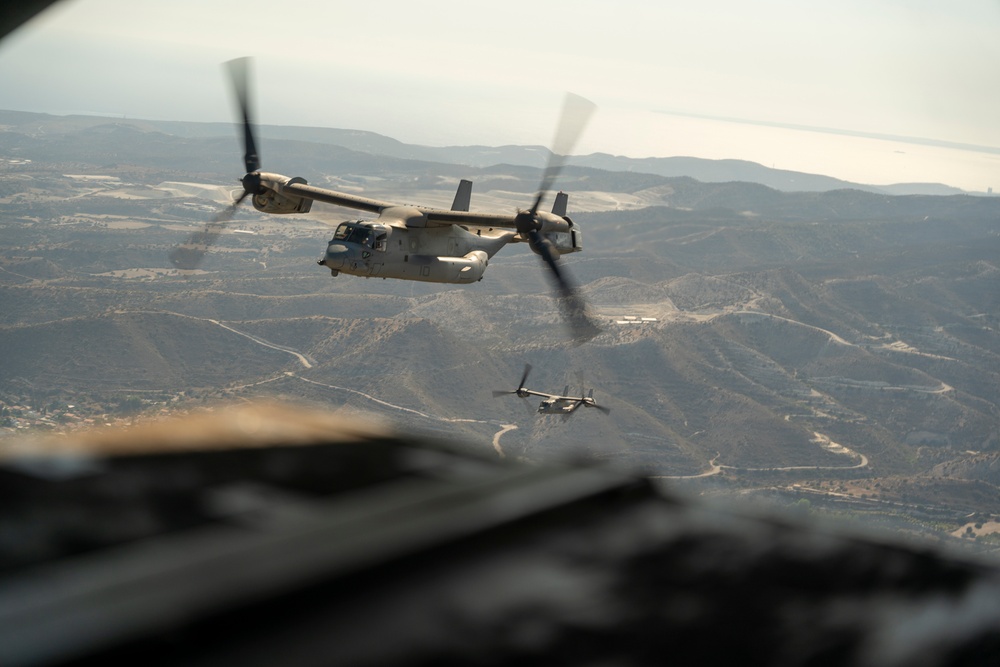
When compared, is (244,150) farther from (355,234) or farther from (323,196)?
(355,234)

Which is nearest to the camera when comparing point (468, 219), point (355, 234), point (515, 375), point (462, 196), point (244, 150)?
point (355, 234)

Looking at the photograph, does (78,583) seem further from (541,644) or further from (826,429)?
(826,429)

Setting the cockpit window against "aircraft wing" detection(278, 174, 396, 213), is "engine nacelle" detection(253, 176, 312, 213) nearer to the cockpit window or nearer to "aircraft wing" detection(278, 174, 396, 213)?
"aircraft wing" detection(278, 174, 396, 213)

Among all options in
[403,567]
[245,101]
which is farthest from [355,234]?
[403,567]

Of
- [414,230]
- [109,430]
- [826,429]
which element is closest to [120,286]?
[826,429]

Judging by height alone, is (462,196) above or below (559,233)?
above

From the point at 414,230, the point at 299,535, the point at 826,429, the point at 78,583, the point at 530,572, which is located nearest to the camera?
the point at 78,583
